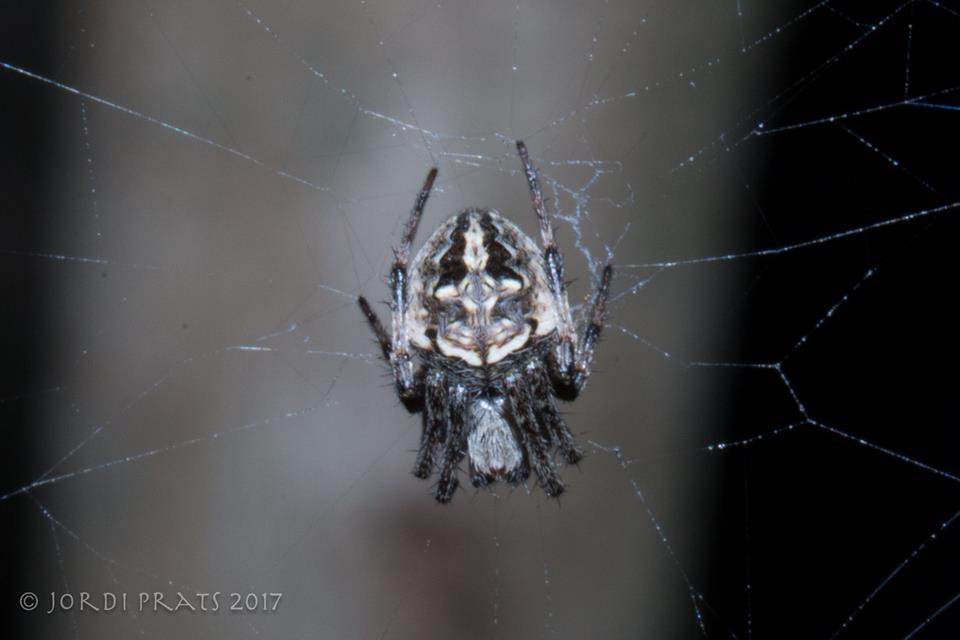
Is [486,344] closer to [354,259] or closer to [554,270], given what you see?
[554,270]

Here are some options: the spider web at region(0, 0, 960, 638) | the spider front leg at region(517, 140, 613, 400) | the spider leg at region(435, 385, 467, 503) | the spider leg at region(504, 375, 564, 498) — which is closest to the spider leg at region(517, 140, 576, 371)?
the spider front leg at region(517, 140, 613, 400)

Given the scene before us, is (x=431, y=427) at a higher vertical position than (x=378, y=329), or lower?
lower

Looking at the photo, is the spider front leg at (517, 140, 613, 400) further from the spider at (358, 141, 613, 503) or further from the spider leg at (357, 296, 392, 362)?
the spider leg at (357, 296, 392, 362)

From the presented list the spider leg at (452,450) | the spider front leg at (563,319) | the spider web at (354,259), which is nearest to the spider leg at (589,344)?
the spider front leg at (563,319)

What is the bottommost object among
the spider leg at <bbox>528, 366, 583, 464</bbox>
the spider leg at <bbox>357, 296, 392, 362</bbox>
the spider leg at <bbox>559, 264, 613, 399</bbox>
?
the spider leg at <bbox>528, 366, 583, 464</bbox>

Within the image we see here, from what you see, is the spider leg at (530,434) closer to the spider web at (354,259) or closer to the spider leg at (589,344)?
the spider leg at (589,344)

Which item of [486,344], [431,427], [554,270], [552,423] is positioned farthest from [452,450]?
[554,270]

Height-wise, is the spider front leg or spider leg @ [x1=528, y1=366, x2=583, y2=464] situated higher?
the spider front leg
